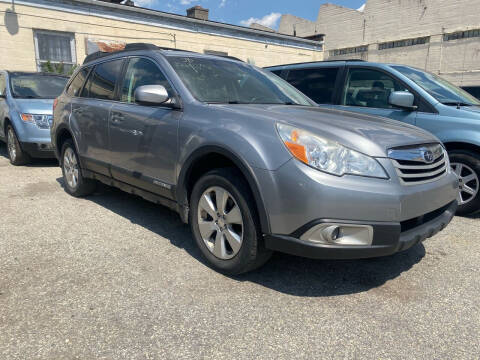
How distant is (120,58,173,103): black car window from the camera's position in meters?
3.47

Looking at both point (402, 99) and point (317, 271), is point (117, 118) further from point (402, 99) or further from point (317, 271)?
point (402, 99)

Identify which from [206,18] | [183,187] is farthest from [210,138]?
[206,18]

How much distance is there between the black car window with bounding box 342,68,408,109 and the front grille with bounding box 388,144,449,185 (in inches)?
81.1

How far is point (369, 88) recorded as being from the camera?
16.5ft

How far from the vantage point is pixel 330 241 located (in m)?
2.35

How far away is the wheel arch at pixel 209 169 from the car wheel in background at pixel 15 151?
481 cm

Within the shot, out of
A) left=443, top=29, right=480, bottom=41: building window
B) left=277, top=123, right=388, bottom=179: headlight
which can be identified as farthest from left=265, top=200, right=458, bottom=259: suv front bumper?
left=443, top=29, right=480, bottom=41: building window

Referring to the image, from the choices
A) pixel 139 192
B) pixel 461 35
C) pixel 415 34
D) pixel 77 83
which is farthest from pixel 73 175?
pixel 415 34

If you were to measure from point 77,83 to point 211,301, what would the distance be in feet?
11.7

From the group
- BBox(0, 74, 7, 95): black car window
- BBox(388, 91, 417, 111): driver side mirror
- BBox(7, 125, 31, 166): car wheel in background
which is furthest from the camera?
BBox(0, 74, 7, 95): black car window

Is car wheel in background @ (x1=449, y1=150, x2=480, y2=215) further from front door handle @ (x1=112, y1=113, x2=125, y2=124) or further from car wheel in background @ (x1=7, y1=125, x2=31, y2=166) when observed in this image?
car wheel in background @ (x1=7, y1=125, x2=31, y2=166)

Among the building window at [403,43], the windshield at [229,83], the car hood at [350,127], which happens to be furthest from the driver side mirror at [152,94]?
the building window at [403,43]

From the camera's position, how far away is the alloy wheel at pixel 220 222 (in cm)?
273

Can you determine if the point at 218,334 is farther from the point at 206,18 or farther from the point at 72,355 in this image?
the point at 206,18
